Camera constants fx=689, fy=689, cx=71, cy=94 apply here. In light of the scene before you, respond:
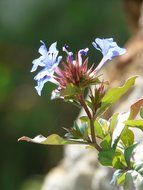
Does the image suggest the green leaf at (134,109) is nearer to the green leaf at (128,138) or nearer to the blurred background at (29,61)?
the green leaf at (128,138)

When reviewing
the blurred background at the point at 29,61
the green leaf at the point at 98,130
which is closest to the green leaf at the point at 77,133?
the green leaf at the point at 98,130

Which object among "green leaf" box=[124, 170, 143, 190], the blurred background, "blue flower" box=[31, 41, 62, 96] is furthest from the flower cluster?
the blurred background

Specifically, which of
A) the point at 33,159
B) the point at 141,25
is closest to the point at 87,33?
the point at 33,159

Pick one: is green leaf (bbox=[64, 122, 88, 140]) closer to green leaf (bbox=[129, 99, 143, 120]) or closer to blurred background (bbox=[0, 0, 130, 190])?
green leaf (bbox=[129, 99, 143, 120])

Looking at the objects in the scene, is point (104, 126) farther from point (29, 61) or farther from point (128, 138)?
point (29, 61)

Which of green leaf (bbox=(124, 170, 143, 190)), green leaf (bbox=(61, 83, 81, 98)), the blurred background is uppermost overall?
the blurred background
